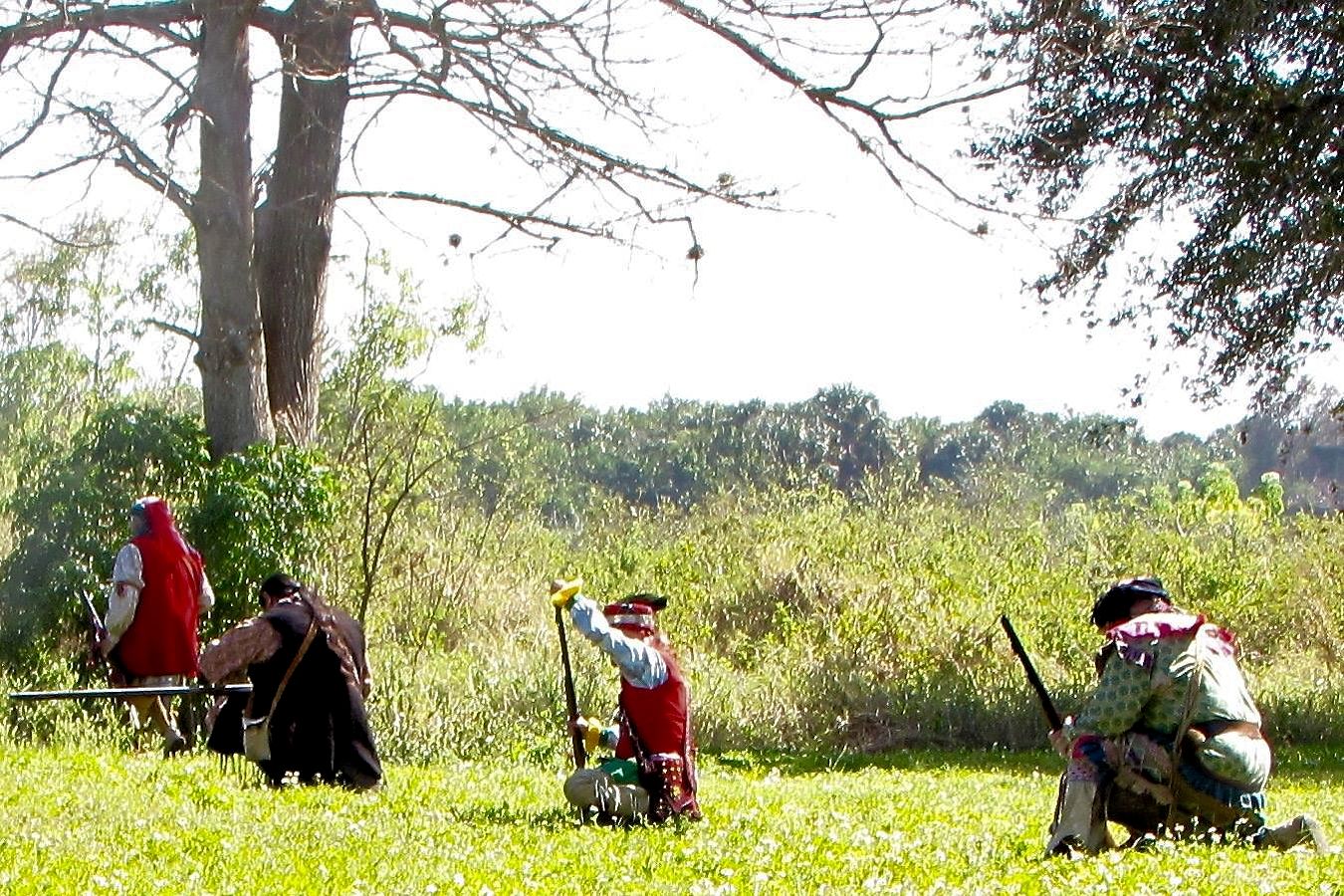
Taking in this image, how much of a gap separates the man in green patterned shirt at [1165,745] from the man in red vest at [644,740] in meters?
2.03

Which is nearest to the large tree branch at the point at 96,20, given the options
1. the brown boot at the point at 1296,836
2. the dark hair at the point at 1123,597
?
the dark hair at the point at 1123,597

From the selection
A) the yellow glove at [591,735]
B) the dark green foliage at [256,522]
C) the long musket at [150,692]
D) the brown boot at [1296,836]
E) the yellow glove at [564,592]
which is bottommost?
the brown boot at [1296,836]

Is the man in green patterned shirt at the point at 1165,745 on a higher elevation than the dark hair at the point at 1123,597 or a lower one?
lower

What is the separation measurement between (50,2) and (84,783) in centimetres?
903

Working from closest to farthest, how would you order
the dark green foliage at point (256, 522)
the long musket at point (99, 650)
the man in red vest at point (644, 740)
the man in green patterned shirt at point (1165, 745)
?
1. the man in green patterned shirt at point (1165, 745)
2. the man in red vest at point (644, 740)
3. the long musket at point (99, 650)
4. the dark green foliage at point (256, 522)

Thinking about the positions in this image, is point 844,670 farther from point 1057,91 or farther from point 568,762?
point 1057,91

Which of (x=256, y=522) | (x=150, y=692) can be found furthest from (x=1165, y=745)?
(x=256, y=522)

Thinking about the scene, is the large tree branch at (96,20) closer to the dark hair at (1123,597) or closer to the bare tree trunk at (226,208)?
the bare tree trunk at (226,208)

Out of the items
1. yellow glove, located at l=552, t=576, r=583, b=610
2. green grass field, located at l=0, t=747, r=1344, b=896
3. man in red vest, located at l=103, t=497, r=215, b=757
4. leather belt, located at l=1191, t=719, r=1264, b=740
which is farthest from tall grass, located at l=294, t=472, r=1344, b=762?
leather belt, located at l=1191, t=719, r=1264, b=740

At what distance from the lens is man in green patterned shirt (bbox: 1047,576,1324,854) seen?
823 cm

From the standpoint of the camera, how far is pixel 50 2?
57.5 ft

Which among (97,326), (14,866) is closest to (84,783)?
(14,866)

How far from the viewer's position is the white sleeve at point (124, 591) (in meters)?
14.1

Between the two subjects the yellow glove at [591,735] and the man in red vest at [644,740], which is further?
the yellow glove at [591,735]
